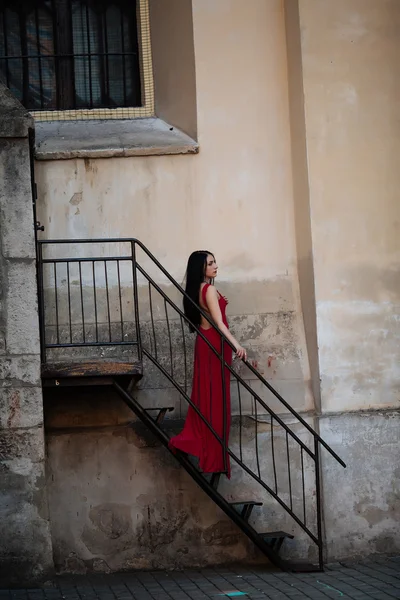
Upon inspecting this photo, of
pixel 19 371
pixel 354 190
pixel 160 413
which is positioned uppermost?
pixel 354 190

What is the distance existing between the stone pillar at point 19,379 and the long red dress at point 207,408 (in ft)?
4.13

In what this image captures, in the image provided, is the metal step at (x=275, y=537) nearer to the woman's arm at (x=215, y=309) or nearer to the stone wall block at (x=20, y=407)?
the woman's arm at (x=215, y=309)

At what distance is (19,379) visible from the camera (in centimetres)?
928

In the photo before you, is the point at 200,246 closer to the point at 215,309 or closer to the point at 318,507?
the point at 215,309

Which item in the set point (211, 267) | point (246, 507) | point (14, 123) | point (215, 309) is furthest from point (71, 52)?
point (246, 507)

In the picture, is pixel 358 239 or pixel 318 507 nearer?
pixel 318 507

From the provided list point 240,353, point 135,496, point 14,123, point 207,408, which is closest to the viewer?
point 14,123

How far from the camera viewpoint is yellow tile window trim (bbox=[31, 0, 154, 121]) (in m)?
11.6

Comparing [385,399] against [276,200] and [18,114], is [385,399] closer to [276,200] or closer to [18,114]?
[276,200]

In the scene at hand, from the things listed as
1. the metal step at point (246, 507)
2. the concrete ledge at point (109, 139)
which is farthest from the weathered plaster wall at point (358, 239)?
the concrete ledge at point (109, 139)

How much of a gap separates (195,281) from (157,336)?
0.87 m

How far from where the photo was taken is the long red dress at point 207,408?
9648 millimetres

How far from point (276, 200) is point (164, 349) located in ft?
6.00

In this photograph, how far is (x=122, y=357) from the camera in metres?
10.4
